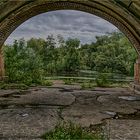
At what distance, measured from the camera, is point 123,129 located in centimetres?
515

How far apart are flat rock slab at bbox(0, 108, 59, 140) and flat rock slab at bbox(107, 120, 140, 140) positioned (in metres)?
1.00

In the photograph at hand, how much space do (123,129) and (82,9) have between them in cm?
552

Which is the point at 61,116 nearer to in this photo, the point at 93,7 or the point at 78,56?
the point at 93,7

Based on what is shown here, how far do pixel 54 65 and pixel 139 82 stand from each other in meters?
15.0

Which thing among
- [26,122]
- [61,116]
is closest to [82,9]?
[61,116]

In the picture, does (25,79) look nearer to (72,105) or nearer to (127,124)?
(72,105)

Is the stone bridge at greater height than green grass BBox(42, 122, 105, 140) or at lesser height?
greater

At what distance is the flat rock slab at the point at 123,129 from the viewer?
467cm

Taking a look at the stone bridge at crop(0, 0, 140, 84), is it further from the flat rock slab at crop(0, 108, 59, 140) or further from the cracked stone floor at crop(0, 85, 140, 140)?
the flat rock slab at crop(0, 108, 59, 140)

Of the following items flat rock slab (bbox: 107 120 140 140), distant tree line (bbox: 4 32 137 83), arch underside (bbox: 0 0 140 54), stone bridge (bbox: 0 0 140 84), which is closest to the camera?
flat rock slab (bbox: 107 120 140 140)

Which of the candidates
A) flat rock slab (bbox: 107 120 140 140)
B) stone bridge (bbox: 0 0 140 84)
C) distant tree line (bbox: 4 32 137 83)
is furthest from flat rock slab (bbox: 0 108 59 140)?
distant tree line (bbox: 4 32 137 83)

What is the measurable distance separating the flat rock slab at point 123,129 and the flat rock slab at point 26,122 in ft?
3.30

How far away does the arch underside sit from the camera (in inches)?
301

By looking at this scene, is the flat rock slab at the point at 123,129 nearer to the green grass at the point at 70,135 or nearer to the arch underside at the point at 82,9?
the green grass at the point at 70,135
